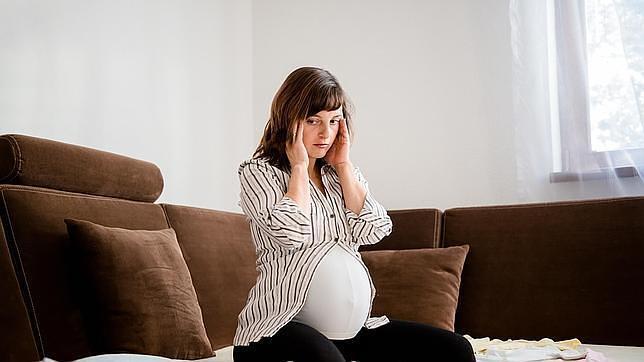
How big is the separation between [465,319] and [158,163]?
4.59ft

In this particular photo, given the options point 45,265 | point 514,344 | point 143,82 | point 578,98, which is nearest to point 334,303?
point 45,265

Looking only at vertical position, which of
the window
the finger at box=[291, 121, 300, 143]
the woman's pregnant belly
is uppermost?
the window

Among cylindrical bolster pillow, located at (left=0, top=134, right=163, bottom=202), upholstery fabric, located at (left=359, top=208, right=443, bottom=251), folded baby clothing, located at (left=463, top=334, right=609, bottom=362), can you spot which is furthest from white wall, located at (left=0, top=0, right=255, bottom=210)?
folded baby clothing, located at (left=463, top=334, right=609, bottom=362)

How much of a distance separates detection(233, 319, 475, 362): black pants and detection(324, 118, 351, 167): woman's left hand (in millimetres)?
449

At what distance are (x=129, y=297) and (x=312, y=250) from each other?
547 mm

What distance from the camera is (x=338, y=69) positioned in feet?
12.4

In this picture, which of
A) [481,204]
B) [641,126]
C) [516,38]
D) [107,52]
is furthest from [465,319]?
[107,52]

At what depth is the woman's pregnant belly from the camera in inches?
70.5

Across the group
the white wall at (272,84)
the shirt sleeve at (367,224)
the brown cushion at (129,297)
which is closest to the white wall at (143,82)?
the white wall at (272,84)

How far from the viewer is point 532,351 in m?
2.33

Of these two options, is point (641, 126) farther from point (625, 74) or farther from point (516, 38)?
point (516, 38)

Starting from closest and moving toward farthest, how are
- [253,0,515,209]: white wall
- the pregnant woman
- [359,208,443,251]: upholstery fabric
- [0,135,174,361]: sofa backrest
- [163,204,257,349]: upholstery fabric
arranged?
the pregnant woman → [0,135,174,361]: sofa backrest → [163,204,257,349]: upholstery fabric → [359,208,443,251]: upholstery fabric → [253,0,515,209]: white wall

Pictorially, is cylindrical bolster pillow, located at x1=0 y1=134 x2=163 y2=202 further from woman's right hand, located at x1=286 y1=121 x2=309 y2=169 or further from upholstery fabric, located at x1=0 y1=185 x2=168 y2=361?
woman's right hand, located at x1=286 y1=121 x2=309 y2=169

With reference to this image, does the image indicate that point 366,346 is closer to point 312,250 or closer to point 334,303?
point 334,303
